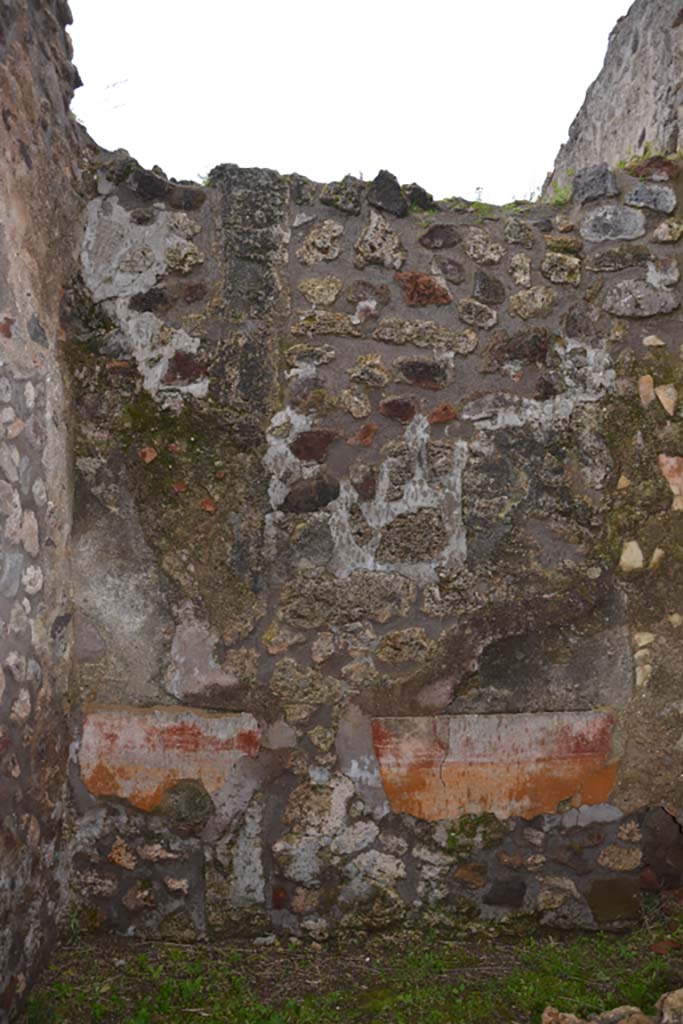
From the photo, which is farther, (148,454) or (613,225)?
(613,225)

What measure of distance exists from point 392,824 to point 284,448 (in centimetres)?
138

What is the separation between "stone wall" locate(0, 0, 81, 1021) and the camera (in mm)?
2379

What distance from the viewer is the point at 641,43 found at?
11.9 feet

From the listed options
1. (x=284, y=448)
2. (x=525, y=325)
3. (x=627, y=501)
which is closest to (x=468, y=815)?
(x=627, y=501)

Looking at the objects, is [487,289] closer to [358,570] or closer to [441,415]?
[441,415]

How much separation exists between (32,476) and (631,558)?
81.1 inches

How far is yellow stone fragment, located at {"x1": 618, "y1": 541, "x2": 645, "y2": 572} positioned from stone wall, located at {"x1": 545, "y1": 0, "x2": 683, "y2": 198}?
1588 millimetres

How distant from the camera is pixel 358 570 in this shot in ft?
9.68

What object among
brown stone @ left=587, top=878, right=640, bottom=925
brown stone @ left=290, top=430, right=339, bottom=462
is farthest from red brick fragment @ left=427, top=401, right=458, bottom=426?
brown stone @ left=587, top=878, right=640, bottom=925

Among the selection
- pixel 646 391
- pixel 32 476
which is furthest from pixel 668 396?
pixel 32 476

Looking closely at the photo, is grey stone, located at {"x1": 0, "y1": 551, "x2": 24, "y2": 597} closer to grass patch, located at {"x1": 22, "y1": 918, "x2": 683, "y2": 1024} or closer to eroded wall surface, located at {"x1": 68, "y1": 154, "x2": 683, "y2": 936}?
eroded wall surface, located at {"x1": 68, "y1": 154, "x2": 683, "y2": 936}

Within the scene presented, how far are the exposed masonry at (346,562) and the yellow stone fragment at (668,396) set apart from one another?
0.01m

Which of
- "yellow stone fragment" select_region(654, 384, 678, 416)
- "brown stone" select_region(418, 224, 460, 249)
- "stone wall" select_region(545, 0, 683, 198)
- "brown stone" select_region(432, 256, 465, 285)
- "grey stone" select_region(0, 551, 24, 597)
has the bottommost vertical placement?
"grey stone" select_region(0, 551, 24, 597)

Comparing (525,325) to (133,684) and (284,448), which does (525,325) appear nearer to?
(284,448)
